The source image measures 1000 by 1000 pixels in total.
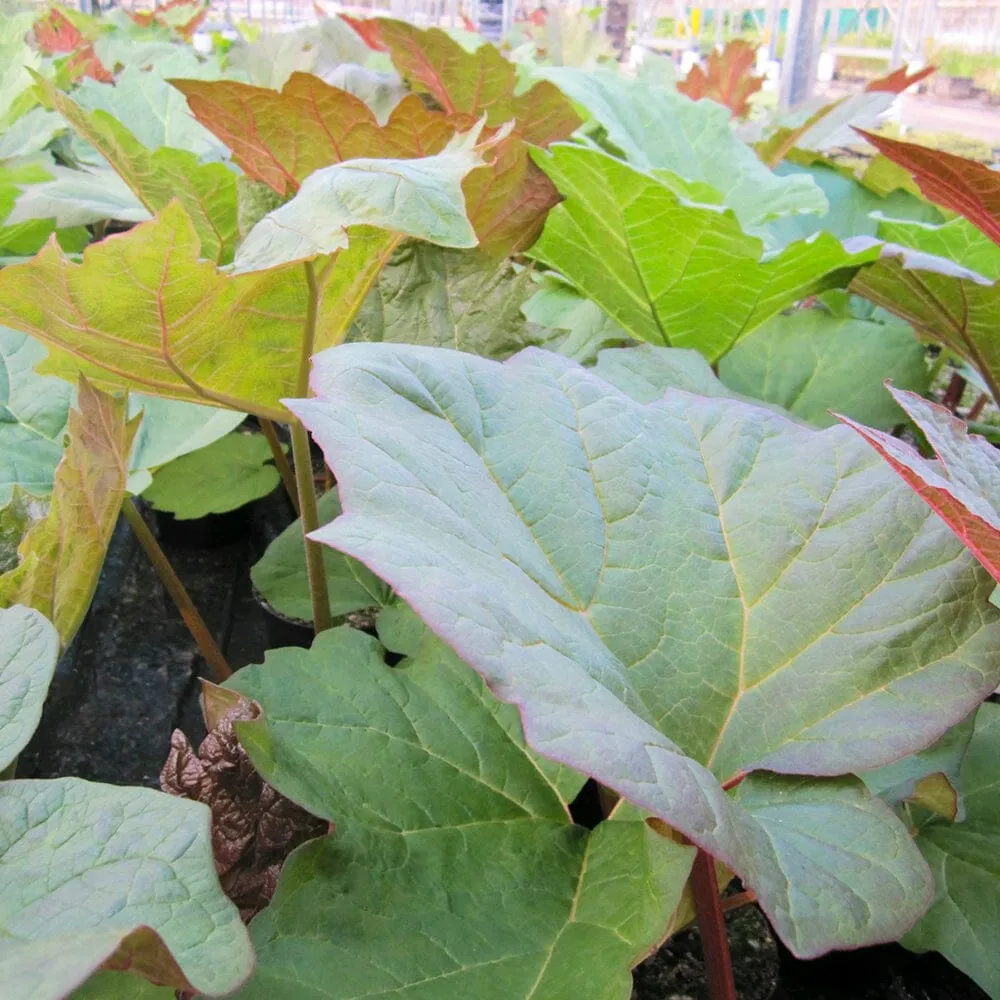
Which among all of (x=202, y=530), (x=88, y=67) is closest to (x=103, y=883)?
(x=202, y=530)

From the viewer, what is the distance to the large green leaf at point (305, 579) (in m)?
0.75

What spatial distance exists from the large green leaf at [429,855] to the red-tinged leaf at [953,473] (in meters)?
0.17

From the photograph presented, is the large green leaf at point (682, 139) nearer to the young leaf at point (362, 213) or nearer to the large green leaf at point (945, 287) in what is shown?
the large green leaf at point (945, 287)

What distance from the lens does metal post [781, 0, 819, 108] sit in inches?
93.9

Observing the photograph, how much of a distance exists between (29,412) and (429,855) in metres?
0.53

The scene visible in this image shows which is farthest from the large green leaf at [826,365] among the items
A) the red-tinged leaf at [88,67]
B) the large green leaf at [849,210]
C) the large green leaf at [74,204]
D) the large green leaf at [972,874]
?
the red-tinged leaf at [88,67]

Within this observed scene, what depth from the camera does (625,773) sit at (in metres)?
0.32

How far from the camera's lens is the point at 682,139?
0.98 metres

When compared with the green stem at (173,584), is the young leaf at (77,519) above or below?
above

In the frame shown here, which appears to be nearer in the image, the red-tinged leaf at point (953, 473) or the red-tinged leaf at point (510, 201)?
the red-tinged leaf at point (953, 473)

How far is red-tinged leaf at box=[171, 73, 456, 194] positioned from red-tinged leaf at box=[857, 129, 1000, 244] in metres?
0.29

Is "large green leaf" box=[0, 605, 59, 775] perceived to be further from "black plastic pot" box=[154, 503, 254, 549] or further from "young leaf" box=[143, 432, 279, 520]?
"black plastic pot" box=[154, 503, 254, 549]

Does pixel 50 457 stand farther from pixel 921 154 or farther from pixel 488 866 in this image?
pixel 921 154

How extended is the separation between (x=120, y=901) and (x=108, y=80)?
6.67 feet
